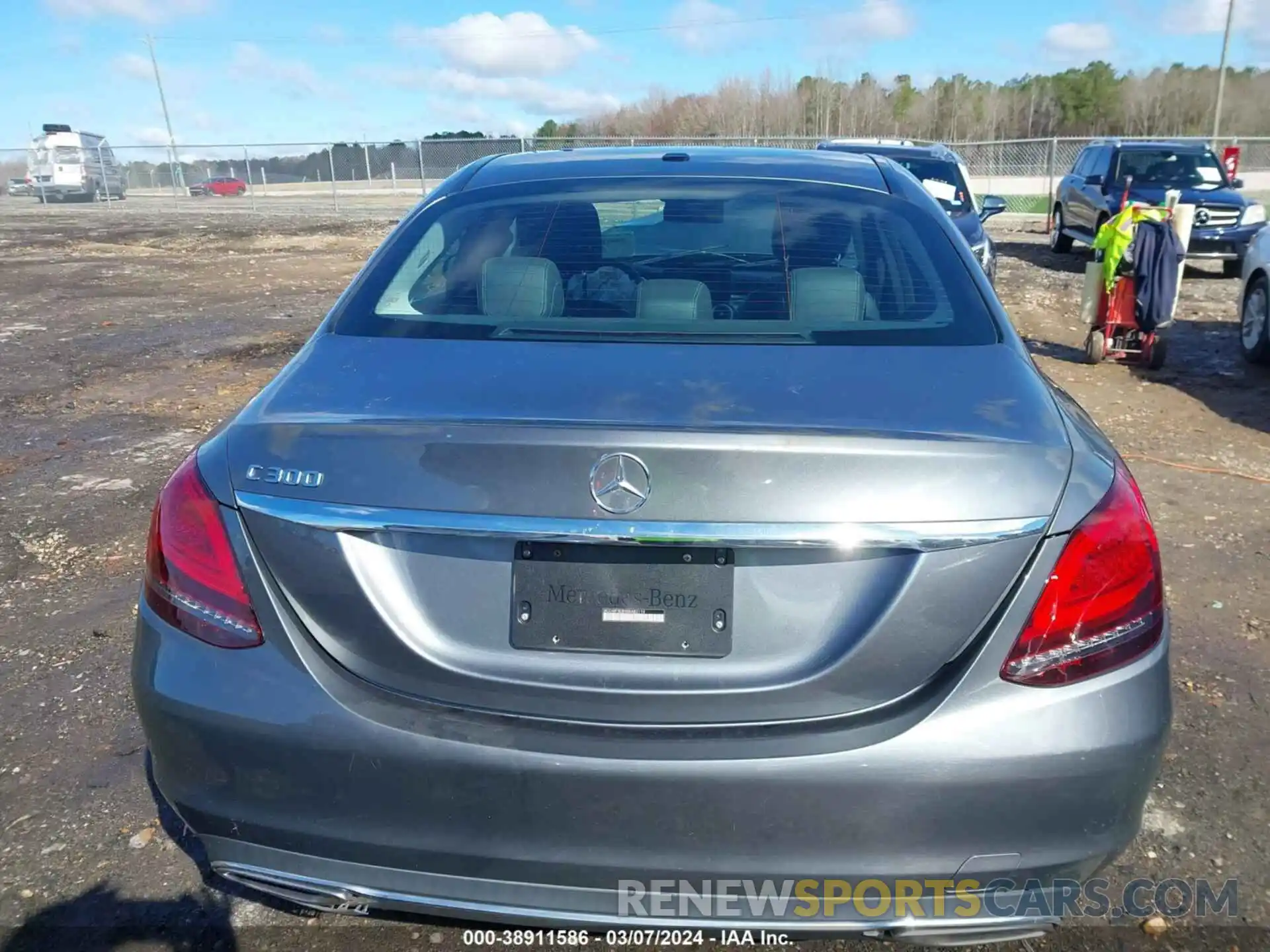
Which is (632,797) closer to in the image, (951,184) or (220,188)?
(951,184)

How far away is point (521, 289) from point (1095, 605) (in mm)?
1502

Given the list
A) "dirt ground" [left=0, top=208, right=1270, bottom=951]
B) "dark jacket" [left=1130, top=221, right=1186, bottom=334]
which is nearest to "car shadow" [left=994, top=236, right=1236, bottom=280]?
"dirt ground" [left=0, top=208, right=1270, bottom=951]

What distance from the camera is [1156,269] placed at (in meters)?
8.28

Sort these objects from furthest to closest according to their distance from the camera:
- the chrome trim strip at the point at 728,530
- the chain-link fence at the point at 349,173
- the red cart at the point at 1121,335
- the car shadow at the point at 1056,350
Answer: the chain-link fence at the point at 349,173 < the car shadow at the point at 1056,350 < the red cart at the point at 1121,335 < the chrome trim strip at the point at 728,530

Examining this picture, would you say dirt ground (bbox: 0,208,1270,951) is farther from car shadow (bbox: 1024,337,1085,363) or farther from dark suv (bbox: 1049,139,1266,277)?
dark suv (bbox: 1049,139,1266,277)

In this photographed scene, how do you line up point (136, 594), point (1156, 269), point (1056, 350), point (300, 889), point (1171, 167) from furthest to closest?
point (1171, 167)
point (1056, 350)
point (1156, 269)
point (136, 594)
point (300, 889)

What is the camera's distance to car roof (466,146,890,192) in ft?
9.66

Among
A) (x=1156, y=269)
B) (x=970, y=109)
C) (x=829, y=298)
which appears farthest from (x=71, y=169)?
(x=970, y=109)

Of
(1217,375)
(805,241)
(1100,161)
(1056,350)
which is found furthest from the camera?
(1100,161)

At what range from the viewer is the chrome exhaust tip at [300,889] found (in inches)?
73.4

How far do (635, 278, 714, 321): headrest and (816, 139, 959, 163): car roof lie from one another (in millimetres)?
10296

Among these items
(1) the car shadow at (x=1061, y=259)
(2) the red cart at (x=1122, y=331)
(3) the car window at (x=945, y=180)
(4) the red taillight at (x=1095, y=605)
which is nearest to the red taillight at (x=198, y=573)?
(4) the red taillight at (x=1095, y=605)

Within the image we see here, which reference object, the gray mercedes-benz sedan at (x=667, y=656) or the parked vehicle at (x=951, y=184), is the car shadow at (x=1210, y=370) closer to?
the parked vehicle at (x=951, y=184)

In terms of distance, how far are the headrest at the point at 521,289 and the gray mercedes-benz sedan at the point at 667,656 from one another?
0.57m
